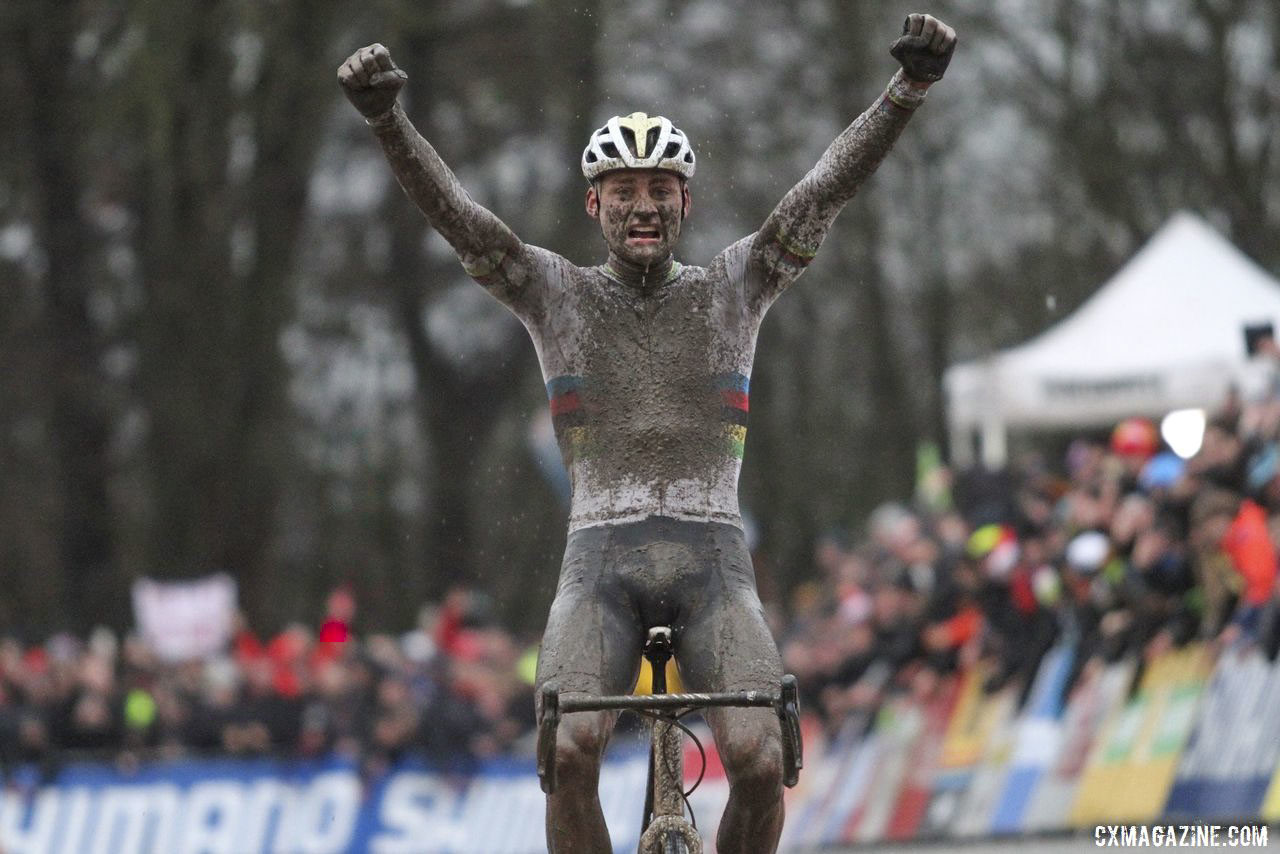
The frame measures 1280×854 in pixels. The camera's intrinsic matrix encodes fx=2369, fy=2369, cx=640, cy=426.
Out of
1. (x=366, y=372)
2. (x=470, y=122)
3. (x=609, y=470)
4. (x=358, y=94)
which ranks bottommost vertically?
(x=609, y=470)

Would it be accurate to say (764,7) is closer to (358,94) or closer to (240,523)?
(240,523)

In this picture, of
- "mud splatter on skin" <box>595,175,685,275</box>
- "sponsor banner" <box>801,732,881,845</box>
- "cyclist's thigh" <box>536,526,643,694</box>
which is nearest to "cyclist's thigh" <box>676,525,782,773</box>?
"cyclist's thigh" <box>536,526,643,694</box>

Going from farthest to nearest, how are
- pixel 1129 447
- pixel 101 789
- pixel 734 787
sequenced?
pixel 101 789, pixel 1129 447, pixel 734 787

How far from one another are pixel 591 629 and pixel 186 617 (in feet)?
59.9

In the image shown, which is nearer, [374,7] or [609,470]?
[609,470]

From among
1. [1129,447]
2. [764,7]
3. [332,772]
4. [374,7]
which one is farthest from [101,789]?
[764,7]

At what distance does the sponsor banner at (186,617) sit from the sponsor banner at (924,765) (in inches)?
378

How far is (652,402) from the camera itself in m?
7.89

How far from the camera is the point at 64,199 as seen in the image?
28.6 metres

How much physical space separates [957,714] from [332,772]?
205 inches

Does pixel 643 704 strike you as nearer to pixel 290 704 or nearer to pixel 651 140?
pixel 651 140

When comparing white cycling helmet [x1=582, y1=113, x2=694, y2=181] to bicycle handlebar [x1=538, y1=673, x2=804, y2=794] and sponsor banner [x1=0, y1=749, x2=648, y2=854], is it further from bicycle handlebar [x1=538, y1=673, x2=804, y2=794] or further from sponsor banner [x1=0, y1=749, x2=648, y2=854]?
sponsor banner [x1=0, y1=749, x2=648, y2=854]

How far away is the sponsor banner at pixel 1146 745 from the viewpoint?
1490 centimetres

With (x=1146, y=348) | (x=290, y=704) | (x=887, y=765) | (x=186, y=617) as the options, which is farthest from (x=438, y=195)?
(x=186, y=617)
